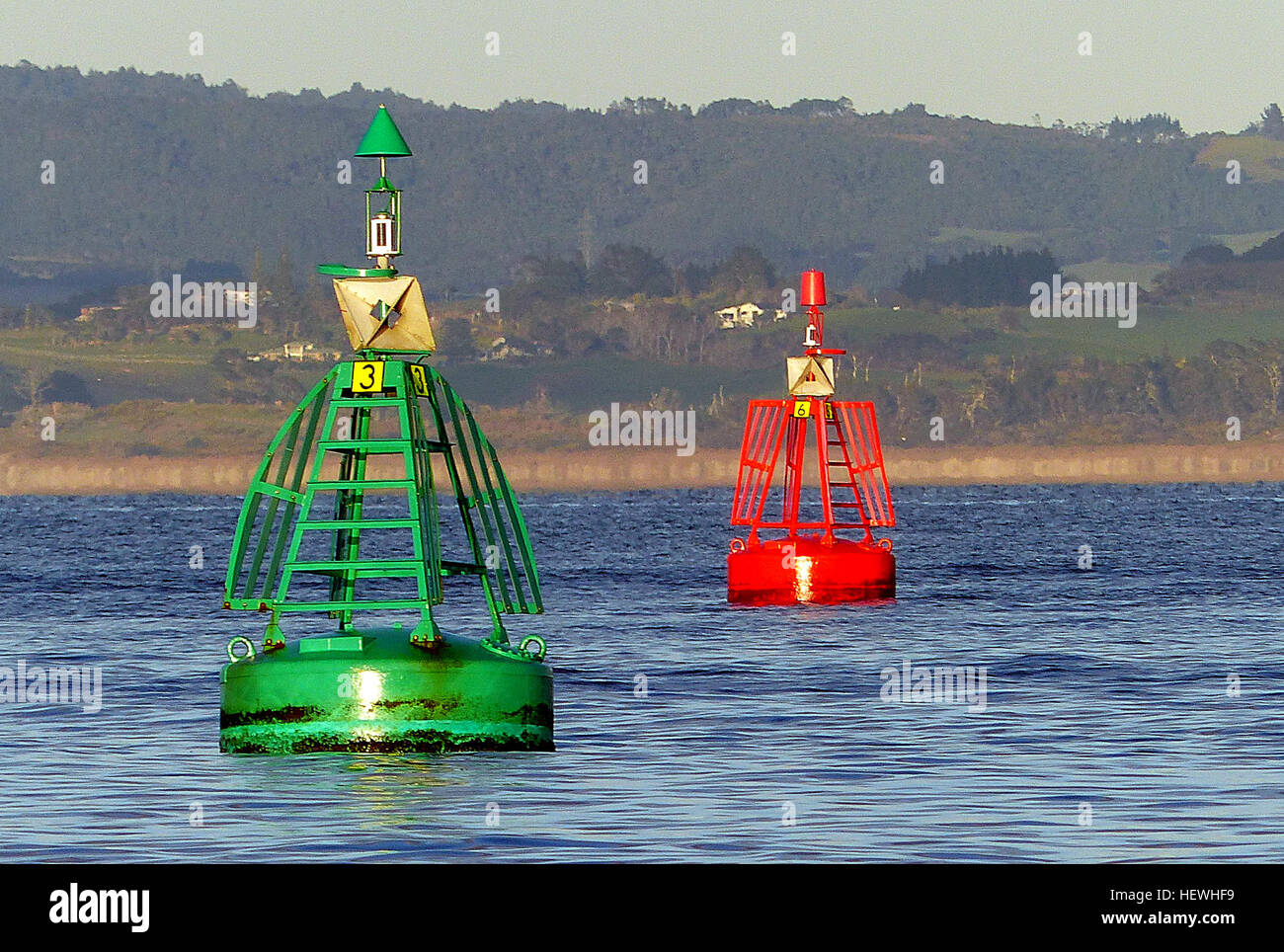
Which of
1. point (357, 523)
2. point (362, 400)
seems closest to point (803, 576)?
point (362, 400)

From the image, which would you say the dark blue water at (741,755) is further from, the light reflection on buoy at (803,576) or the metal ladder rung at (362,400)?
the metal ladder rung at (362,400)

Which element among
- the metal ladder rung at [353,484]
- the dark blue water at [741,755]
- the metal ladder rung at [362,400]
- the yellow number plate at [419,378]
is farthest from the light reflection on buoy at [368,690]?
the yellow number plate at [419,378]

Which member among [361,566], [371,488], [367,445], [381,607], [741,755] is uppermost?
[367,445]

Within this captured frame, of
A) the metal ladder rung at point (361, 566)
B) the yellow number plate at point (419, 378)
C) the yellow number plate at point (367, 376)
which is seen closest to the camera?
the metal ladder rung at point (361, 566)

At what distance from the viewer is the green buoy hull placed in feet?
110

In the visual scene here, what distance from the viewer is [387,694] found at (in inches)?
1329

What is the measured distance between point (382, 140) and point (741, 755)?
1231cm

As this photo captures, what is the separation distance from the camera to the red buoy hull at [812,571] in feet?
251

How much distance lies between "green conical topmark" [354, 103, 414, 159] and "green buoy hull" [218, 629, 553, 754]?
23.4ft

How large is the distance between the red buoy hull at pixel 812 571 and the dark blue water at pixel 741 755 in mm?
783

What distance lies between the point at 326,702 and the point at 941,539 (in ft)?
489

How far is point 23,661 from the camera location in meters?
65.4

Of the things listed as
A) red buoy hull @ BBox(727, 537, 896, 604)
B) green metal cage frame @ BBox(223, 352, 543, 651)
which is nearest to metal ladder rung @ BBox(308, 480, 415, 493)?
green metal cage frame @ BBox(223, 352, 543, 651)

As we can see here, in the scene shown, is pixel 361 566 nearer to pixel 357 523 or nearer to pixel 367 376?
pixel 357 523
